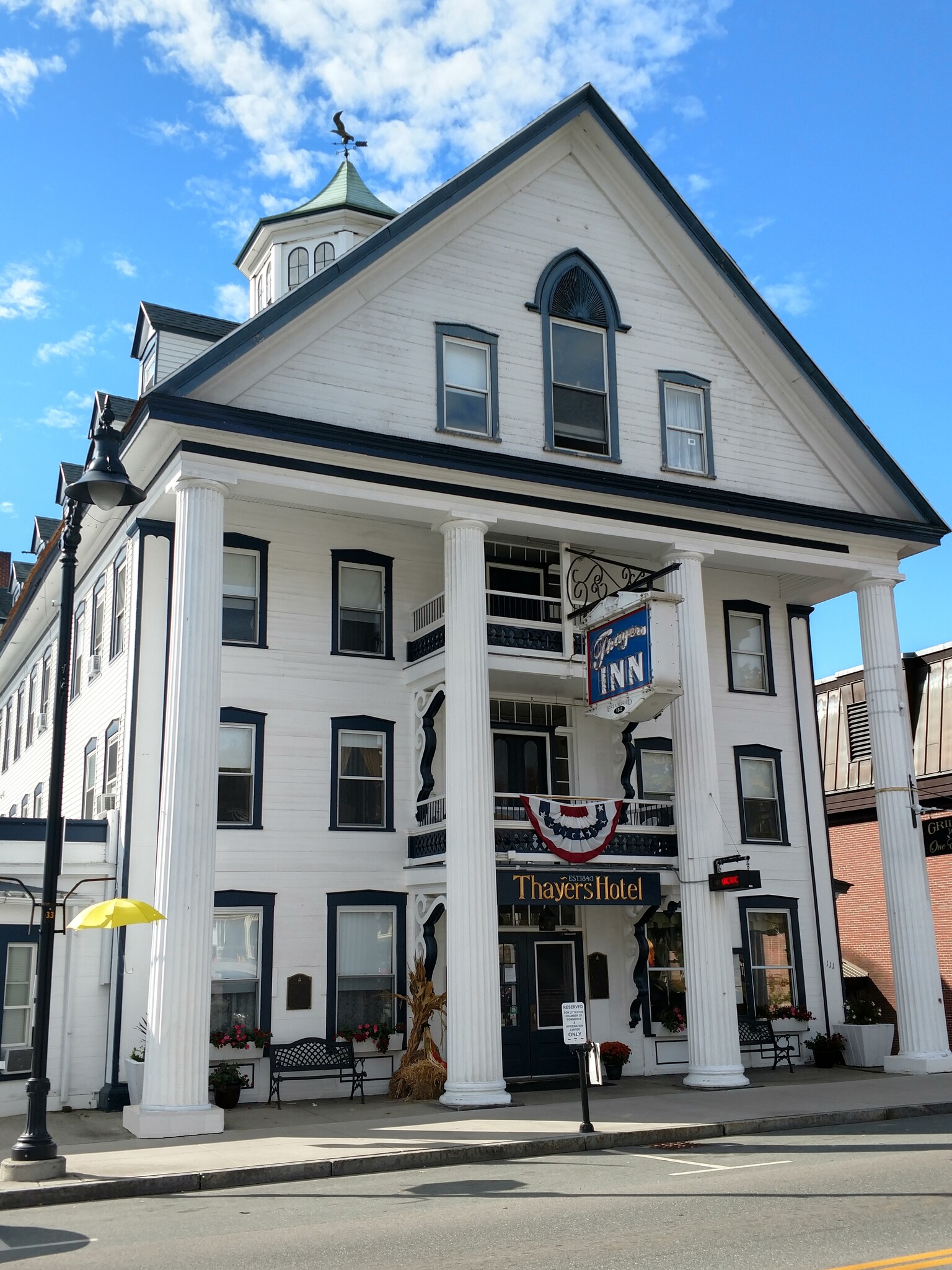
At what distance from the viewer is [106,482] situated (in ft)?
43.6

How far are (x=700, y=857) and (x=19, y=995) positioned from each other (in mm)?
10901

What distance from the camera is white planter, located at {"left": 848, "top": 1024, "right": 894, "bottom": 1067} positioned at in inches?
909

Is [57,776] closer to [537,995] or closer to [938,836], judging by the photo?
[537,995]

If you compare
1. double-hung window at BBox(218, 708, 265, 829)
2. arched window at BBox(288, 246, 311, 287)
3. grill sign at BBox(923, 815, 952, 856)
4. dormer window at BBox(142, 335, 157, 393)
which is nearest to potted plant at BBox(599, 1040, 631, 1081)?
double-hung window at BBox(218, 708, 265, 829)

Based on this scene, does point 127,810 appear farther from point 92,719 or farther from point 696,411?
point 696,411

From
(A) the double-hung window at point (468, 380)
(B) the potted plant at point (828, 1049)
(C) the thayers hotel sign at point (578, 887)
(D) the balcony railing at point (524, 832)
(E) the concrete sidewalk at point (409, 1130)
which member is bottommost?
(E) the concrete sidewalk at point (409, 1130)

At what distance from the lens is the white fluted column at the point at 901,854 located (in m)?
21.5

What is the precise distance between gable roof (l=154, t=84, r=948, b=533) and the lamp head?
3987mm

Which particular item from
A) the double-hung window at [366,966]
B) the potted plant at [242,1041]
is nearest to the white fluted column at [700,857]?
the double-hung window at [366,966]

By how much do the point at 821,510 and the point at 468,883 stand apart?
986cm

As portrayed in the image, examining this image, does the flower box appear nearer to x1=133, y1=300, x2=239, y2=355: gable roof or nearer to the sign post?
the sign post

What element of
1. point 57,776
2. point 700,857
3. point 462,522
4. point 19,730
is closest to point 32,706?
point 19,730

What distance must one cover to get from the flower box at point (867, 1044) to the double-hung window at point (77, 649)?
16.2 m

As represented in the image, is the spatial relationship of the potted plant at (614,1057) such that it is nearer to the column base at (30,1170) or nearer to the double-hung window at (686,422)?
the double-hung window at (686,422)
